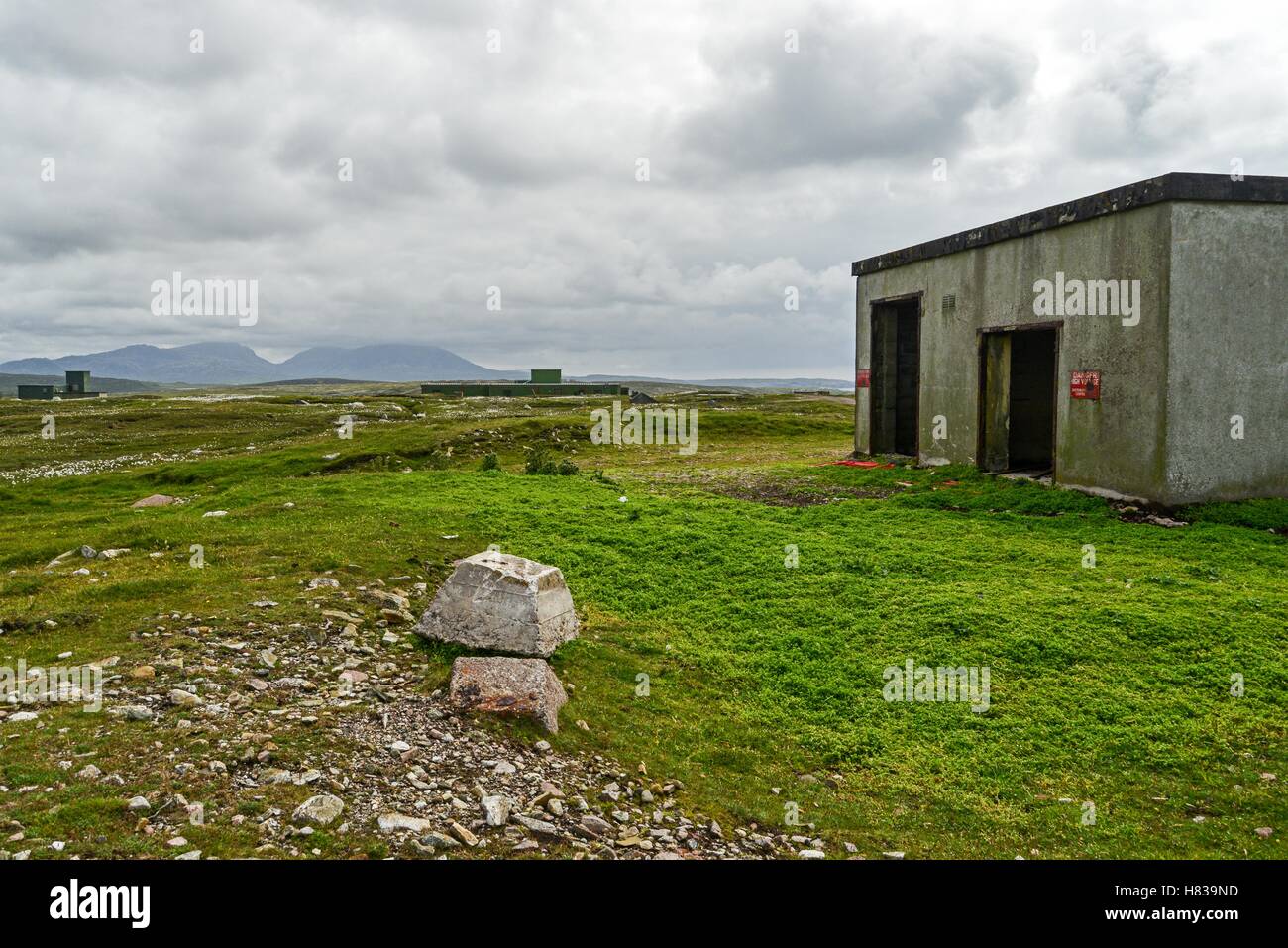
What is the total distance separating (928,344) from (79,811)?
81.3 feet

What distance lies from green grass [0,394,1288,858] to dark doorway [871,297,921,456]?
829 centimetres

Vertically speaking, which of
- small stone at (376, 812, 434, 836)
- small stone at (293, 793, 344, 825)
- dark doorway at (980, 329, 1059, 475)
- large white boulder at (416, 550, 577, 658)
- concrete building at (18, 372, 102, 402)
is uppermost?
concrete building at (18, 372, 102, 402)

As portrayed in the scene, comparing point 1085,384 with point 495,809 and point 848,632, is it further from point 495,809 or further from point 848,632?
point 495,809

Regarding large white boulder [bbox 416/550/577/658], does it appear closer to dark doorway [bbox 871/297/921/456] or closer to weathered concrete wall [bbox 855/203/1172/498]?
weathered concrete wall [bbox 855/203/1172/498]

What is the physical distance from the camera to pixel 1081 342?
1927 cm

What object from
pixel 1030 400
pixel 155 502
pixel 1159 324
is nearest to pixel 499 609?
pixel 1159 324

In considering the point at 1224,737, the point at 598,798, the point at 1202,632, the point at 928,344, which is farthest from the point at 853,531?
the point at 928,344

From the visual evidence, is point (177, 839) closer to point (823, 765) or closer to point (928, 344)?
point (823, 765)

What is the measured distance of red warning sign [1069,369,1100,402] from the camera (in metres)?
18.8

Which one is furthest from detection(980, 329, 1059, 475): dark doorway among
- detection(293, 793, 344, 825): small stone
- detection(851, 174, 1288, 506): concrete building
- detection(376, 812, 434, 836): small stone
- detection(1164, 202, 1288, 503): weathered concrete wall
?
A: detection(293, 793, 344, 825): small stone

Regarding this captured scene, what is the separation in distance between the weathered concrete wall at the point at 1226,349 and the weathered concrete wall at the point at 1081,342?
0.34m

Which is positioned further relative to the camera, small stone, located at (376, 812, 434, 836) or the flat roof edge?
the flat roof edge

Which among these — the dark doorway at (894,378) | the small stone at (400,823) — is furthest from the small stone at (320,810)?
the dark doorway at (894,378)

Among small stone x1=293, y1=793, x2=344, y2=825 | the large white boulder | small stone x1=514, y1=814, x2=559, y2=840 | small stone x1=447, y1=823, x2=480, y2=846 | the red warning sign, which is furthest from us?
the red warning sign
